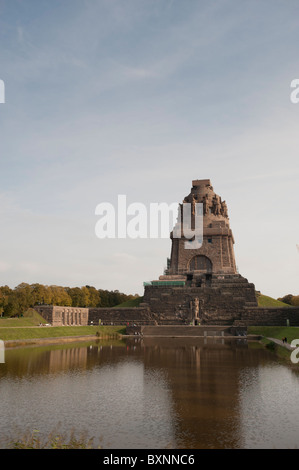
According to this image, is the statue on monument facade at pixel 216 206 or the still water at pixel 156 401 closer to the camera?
the still water at pixel 156 401

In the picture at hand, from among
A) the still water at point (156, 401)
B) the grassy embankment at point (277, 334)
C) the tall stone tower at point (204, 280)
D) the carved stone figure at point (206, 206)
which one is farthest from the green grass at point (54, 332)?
the carved stone figure at point (206, 206)

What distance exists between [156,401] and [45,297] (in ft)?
205

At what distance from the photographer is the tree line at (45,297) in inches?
2635

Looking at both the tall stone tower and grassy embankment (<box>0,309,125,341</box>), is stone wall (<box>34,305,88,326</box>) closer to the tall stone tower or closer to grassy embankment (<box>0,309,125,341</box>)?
grassy embankment (<box>0,309,125,341</box>)

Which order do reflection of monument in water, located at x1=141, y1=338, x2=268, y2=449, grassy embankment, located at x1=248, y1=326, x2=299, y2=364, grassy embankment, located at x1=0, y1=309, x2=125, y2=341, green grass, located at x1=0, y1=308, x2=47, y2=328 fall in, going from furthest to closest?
green grass, located at x1=0, y1=308, x2=47, y2=328 < grassy embankment, located at x1=0, y1=309, x2=125, y2=341 < grassy embankment, located at x1=248, y1=326, x2=299, y2=364 < reflection of monument in water, located at x1=141, y1=338, x2=268, y2=449

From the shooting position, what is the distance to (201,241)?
74312 millimetres

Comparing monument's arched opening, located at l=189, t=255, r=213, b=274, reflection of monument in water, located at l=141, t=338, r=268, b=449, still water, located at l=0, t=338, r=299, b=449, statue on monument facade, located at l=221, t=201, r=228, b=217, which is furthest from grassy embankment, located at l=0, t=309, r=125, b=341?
statue on monument facade, located at l=221, t=201, r=228, b=217

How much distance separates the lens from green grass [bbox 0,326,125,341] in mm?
40094

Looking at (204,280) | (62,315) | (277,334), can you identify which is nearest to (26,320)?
(62,315)

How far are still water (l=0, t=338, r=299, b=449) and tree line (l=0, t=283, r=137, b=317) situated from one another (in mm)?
39697

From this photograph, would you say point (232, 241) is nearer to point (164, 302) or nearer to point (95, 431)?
point (164, 302)

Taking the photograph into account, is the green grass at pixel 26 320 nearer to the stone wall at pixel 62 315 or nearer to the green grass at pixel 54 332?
the stone wall at pixel 62 315

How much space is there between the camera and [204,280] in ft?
226
